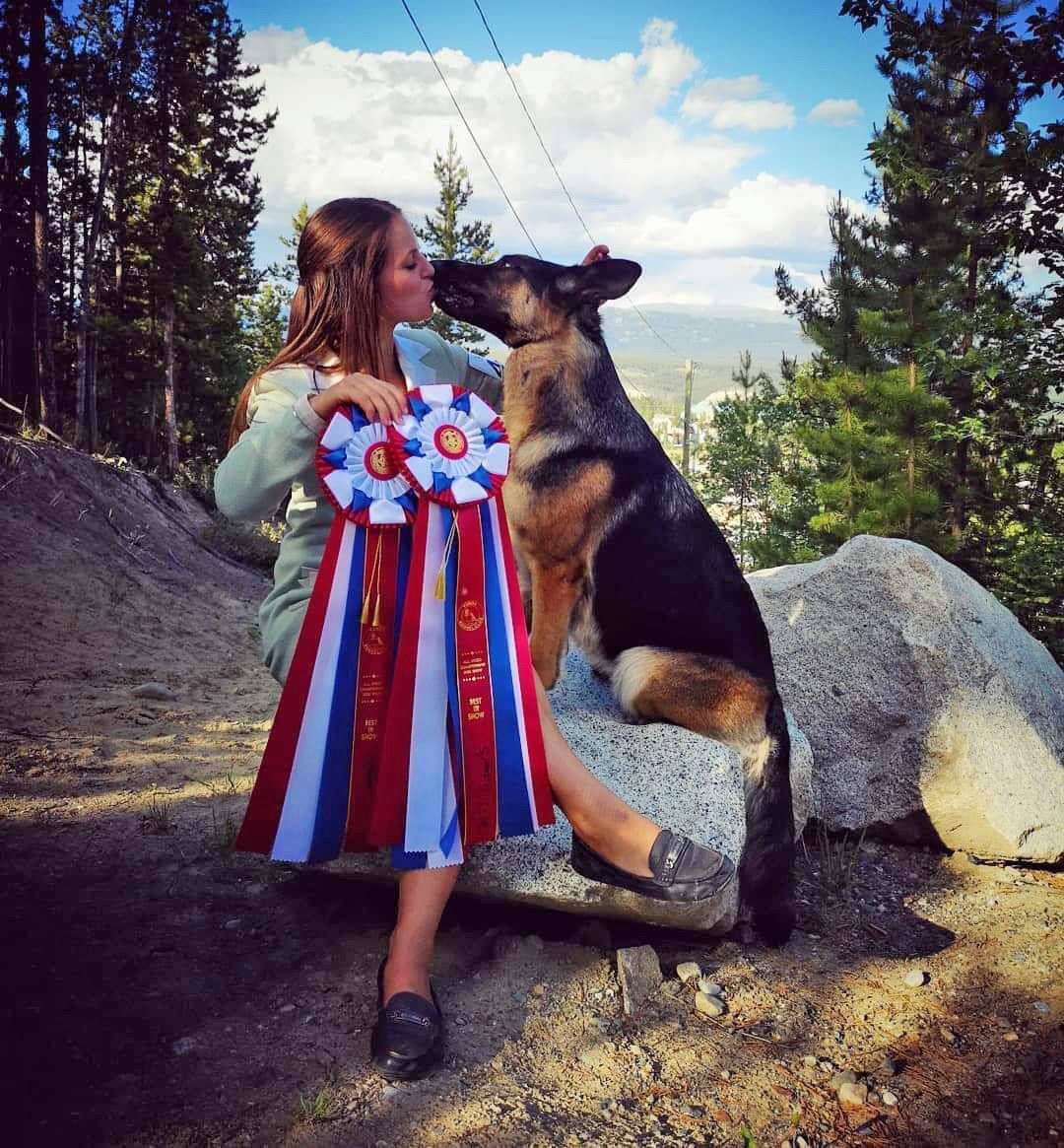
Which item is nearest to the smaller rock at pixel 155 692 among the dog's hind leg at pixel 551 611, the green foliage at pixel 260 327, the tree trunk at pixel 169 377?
the dog's hind leg at pixel 551 611

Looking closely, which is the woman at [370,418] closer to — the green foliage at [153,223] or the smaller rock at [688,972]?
the smaller rock at [688,972]

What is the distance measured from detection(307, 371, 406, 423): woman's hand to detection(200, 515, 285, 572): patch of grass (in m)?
8.70

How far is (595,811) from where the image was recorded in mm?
2488

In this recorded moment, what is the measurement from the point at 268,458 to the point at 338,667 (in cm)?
68

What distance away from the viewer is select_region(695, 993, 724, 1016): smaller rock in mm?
2504

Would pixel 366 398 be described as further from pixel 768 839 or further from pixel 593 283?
pixel 768 839

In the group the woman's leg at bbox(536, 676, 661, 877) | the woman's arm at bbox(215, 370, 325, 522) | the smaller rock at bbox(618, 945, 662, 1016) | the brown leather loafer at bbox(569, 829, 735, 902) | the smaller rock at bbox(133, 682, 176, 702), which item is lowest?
the smaller rock at bbox(618, 945, 662, 1016)

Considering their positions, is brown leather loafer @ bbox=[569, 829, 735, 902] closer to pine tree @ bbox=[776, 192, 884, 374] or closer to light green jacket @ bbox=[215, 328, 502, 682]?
light green jacket @ bbox=[215, 328, 502, 682]

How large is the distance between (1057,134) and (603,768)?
604 centimetres

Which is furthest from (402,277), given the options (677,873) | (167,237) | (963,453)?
(167,237)

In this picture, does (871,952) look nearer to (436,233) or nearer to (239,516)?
(239,516)

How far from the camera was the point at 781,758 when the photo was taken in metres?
3.12

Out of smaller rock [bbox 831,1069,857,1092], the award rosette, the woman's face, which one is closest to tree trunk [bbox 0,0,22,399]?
the woman's face

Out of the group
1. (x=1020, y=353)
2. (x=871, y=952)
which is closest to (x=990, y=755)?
(x=871, y=952)
